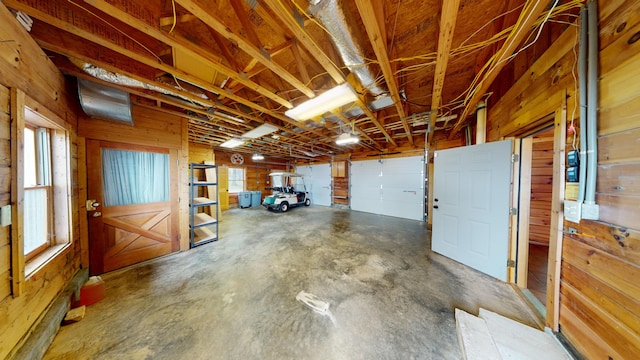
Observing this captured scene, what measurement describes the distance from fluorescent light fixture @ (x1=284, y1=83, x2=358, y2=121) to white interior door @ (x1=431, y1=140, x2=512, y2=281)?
6.65ft

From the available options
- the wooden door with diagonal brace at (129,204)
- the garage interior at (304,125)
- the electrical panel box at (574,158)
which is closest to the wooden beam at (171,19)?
the garage interior at (304,125)

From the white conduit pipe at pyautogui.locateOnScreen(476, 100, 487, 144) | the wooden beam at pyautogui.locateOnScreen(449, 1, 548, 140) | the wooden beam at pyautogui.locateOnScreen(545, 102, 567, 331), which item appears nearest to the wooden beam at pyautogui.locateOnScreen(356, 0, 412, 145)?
the wooden beam at pyautogui.locateOnScreen(449, 1, 548, 140)

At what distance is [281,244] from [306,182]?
5023 millimetres

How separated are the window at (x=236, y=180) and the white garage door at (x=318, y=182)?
291 centimetres

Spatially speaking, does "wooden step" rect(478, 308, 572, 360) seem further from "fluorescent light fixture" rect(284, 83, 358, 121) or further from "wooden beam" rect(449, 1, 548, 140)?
"fluorescent light fixture" rect(284, 83, 358, 121)

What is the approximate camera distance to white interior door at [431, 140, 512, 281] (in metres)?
2.24

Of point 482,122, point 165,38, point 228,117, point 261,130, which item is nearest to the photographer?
point 165,38

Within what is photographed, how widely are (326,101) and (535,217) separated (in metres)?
4.81

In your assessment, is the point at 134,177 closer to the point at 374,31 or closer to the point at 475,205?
the point at 374,31

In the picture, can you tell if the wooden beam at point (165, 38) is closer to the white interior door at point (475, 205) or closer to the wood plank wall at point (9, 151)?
the wood plank wall at point (9, 151)

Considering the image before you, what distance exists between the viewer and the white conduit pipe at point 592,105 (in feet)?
3.52

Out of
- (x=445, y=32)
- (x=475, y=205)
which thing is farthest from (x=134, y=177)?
(x=475, y=205)

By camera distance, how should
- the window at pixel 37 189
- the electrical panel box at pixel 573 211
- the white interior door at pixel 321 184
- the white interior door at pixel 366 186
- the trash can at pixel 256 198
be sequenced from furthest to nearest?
the white interior door at pixel 321 184 → the trash can at pixel 256 198 → the white interior door at pixel 366 186 → the window at pixel 37 189 → the electrical panel box at pixel 573 211

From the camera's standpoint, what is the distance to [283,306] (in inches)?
72.4
